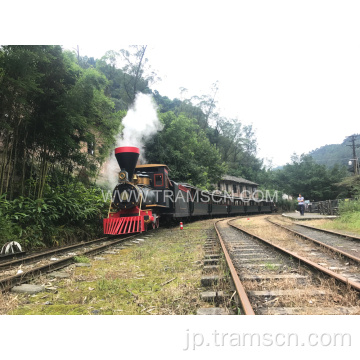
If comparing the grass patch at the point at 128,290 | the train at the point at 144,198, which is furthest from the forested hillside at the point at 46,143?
the grass patch at the point at 128,290

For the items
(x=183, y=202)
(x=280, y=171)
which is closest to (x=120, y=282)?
(x=183, y=202)

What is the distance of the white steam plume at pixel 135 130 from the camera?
47.5 feet

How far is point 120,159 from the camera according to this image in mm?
8430

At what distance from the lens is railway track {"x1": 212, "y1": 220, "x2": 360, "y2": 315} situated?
92.4 inches

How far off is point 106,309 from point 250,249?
150 inches

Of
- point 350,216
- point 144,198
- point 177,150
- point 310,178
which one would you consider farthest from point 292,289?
point 310,178

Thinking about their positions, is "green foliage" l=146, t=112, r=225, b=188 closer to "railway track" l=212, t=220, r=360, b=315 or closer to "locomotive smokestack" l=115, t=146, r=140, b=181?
"locomotive smokestack" l=115, t=146, r=140, b=181

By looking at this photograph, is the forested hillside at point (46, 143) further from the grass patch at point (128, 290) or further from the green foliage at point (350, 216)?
the green foliage at point (350, 216)

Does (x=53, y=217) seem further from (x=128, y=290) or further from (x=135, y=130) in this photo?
(x=135, y=130)

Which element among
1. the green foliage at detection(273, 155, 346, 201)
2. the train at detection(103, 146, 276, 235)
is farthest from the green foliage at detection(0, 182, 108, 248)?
the green foliage at detection(273, 155, 346, 201)

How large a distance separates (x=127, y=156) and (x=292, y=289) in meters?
6.45

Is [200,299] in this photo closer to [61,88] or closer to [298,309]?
[298,309]

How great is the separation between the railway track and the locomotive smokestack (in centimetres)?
515

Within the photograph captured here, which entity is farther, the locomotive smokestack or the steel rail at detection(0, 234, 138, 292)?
the locomotive smokestack
